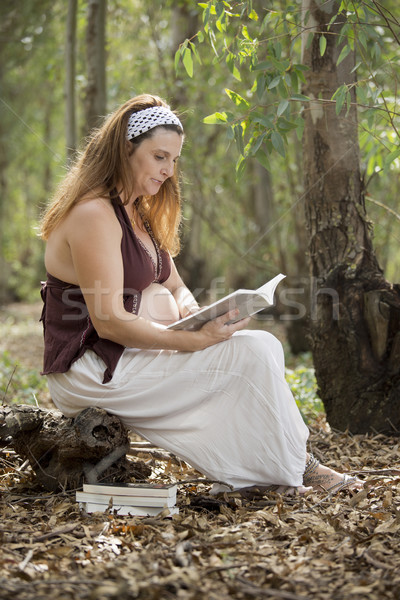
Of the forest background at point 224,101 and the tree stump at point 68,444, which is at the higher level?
the forest background at point 224,101

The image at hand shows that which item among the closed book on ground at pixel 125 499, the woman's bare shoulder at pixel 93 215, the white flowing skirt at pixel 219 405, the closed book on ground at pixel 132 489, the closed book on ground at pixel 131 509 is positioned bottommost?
the closed book on ground at pixel 131 509

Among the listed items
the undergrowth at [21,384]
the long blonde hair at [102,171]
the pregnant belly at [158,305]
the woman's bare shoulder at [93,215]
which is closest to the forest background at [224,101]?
the long blonde hair at [102,171]

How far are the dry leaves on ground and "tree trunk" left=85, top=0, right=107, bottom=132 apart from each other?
3671 mm

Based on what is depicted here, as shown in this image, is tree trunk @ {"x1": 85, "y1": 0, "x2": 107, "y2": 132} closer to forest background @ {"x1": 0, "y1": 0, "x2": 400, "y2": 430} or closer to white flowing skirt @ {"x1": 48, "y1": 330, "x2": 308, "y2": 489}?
forest background @ {"x1": 0, "y1": 0, "x2": 400, "y2": 430}

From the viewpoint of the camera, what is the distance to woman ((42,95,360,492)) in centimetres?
259

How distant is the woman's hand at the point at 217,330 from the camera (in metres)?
2.61

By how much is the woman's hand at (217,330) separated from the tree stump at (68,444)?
53cm

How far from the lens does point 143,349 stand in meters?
2.74

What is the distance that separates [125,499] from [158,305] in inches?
36.3

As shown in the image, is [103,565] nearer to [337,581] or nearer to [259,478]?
[337,581]

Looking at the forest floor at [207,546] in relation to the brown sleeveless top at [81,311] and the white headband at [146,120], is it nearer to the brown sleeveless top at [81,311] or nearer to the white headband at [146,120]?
the brown sleeveless top at [81,311]

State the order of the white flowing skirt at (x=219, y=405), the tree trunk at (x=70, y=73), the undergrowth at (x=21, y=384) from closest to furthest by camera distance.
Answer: the white flowing skirt at (x=219, y=405) < the undergrowth at (x=21, y=384) < the tree trunk at (x=70, y=73)

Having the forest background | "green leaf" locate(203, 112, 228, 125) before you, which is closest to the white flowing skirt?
the forest background

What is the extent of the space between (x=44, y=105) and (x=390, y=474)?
50.4 ft
